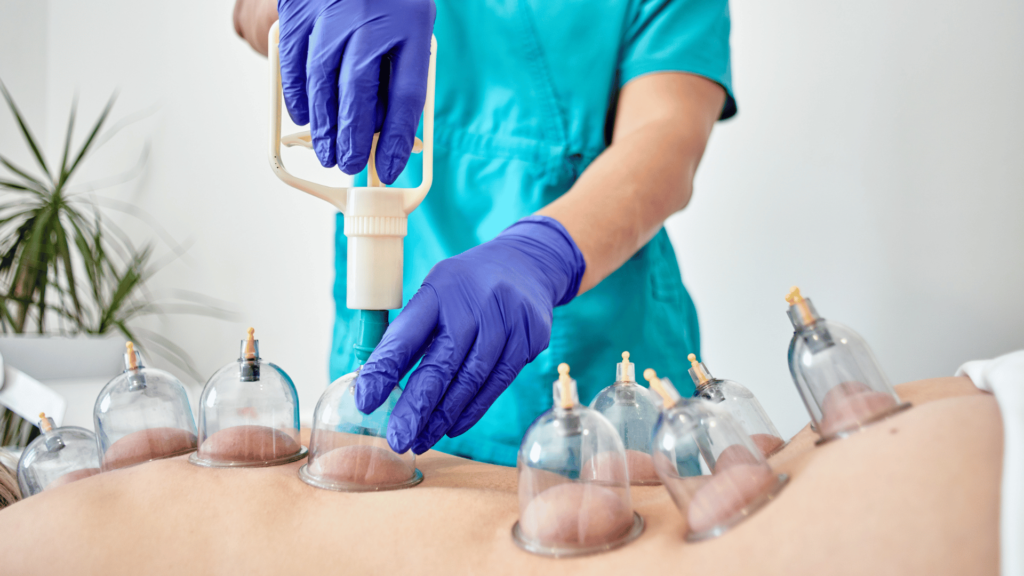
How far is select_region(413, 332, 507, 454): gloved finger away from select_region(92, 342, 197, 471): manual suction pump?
38cm

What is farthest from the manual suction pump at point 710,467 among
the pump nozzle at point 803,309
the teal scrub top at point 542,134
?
the teal scrub top at point 542,134

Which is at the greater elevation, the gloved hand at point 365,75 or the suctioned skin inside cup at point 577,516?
the gloved hand at point 365,75

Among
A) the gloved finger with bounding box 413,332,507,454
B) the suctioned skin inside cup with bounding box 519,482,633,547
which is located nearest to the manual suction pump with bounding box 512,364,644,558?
the suctioned skin inside cup with bounding box 519,482,633,547

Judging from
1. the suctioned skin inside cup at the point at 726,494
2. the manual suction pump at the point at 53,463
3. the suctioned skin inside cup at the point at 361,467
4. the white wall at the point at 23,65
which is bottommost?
the manual suction pump at the point at 53,463

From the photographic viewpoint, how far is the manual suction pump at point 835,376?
0.56 meters

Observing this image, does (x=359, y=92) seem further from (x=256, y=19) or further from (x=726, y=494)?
(x=726, y=494)

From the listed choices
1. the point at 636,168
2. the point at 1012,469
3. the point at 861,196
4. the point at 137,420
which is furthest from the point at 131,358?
the point at 861,196

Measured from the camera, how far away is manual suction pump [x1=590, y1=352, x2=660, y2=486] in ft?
2.52

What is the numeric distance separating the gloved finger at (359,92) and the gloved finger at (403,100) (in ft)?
0.07

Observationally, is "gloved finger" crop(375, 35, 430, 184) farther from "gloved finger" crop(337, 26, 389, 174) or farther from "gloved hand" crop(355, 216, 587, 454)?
"gloved hand" crop(355, 216, 587, 454)

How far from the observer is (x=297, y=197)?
247cm

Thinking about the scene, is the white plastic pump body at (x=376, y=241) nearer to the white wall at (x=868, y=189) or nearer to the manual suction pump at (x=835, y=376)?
the manual suction pump at (x=835, y=376)

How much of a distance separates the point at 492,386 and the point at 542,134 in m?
0.56

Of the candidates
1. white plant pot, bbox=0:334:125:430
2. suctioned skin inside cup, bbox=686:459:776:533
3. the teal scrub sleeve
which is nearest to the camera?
suctioned skin inside cup, bbox=686:459:776:533
